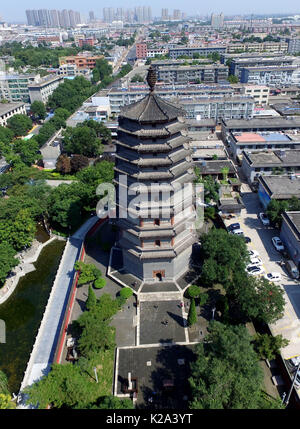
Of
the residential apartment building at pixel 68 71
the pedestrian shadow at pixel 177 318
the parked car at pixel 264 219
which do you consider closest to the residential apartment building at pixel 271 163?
the parked car at pixel 264 219

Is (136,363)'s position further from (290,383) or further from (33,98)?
(33,98)

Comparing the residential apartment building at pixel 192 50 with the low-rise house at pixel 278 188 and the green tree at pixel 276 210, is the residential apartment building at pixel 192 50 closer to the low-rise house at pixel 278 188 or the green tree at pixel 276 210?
the low-rise house at pixel 278 188

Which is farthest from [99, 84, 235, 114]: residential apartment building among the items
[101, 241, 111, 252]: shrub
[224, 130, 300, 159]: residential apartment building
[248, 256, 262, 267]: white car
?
[248, 256, 262, 267]: white car

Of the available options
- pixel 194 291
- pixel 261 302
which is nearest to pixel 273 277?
pixel 261 302

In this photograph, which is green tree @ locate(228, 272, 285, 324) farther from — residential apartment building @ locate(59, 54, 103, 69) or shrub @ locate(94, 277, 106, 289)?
residential apartment building @ locate(59, 54, 103, 69)

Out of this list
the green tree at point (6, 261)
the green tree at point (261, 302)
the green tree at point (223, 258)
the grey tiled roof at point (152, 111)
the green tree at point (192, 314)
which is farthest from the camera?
the green tree at point (6, 261)

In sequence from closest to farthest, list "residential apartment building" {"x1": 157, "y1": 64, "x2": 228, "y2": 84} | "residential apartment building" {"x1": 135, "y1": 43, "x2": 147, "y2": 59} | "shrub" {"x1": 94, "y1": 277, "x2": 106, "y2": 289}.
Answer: "shrub" {"x1": 94, "y1": 277, "x2": 106, "y2": 289}, "residential apartment building" {"x1": 157, "y1": 64, "x2": 228, "y2": 84}, "residential apartment building" {"x1": 135, "y1": 43, "x2": 147, "y2": 59}
